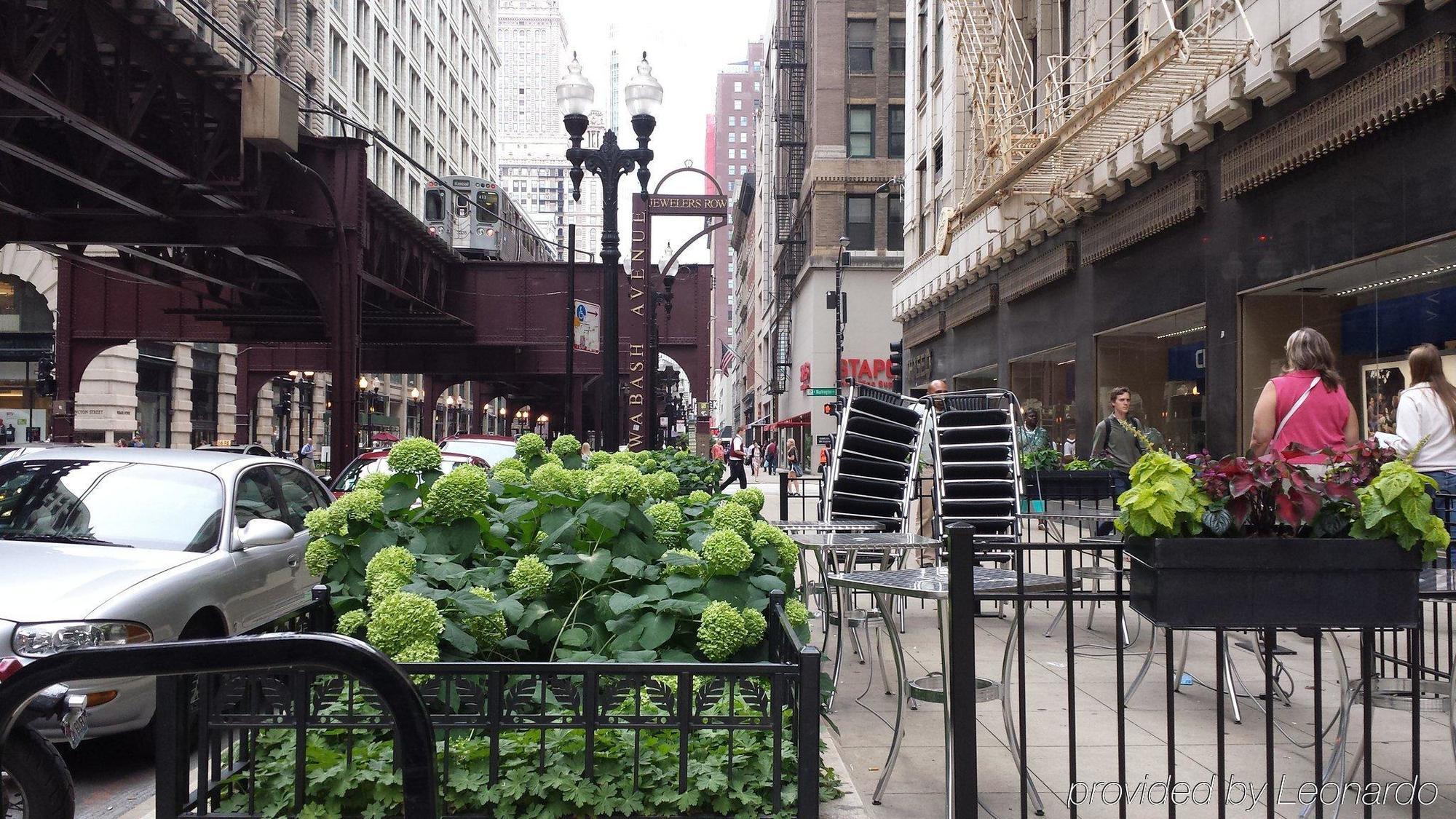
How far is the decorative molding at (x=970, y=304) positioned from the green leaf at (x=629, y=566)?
23.9 metres

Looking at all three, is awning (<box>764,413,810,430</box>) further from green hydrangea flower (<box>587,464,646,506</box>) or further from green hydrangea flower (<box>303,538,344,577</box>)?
green hydrangea flower (<box>303,538,344,577</box>)

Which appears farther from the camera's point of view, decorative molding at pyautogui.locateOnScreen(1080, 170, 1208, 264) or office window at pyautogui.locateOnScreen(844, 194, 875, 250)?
office window at pyautogui.locateOnScreen(844, 194, 875, 250)

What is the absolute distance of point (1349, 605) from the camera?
3.20 m

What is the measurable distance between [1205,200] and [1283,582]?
13.3 m

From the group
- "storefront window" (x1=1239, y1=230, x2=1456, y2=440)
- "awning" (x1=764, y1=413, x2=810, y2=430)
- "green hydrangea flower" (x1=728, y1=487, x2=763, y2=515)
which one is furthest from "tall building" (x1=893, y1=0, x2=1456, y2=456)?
"awning" (x1=764, y1=413, x2=810, y2=430)

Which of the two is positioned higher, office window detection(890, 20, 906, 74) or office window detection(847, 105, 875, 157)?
office window detection(890, 20, 906, 74)

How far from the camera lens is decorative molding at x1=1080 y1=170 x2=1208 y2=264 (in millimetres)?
15000

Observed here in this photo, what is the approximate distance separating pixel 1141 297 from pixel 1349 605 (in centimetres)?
1528

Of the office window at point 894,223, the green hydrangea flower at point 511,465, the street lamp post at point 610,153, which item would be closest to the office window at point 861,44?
the office window at point 894,223

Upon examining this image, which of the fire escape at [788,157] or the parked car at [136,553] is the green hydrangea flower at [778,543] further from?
the fire escape at [788,157]

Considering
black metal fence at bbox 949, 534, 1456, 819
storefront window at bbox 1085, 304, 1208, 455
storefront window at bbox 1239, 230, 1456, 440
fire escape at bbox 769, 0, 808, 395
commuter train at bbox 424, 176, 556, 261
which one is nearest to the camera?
black metal fence at bbox 949, 534, 1456, 819

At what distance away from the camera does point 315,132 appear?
46.0 m

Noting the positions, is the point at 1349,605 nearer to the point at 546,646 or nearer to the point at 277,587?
the point at 546,646

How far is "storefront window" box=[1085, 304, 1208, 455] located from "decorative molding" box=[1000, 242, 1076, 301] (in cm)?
189
